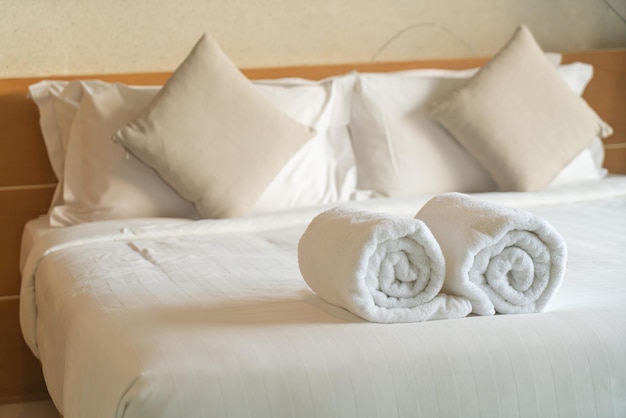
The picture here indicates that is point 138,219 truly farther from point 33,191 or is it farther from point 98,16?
point 98,16

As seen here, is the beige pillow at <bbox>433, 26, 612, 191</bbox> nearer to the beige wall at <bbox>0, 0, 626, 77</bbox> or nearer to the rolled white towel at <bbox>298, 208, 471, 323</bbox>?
the beige wall at <bbox>0, 0, 626, 77</bbox>

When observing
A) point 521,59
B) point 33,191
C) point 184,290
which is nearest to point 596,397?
point 184,290

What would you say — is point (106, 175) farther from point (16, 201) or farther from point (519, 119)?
point (519, 119)

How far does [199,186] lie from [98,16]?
83 centimetres

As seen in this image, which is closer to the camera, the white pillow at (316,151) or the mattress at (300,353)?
the mattress at (300,353)

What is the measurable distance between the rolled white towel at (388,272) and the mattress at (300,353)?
35 mm

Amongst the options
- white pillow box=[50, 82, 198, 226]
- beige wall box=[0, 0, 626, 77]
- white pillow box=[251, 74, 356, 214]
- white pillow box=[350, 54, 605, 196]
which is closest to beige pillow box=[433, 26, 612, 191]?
white pillow box=[350, 54, 605, 196]

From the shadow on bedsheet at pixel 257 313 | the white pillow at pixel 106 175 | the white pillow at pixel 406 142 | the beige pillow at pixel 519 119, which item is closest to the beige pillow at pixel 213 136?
the white pillow at pixel 106 175

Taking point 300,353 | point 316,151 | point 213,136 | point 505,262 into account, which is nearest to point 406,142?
point 316,151

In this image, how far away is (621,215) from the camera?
2.80 metres

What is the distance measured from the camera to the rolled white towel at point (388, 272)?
1719 millimetres

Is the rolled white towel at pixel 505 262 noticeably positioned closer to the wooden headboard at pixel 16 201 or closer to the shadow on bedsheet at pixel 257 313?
the shadow on bedsheet at pixel 257 313

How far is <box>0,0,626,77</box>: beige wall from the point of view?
10.6 feet

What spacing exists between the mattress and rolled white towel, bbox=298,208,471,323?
0.11 ft
